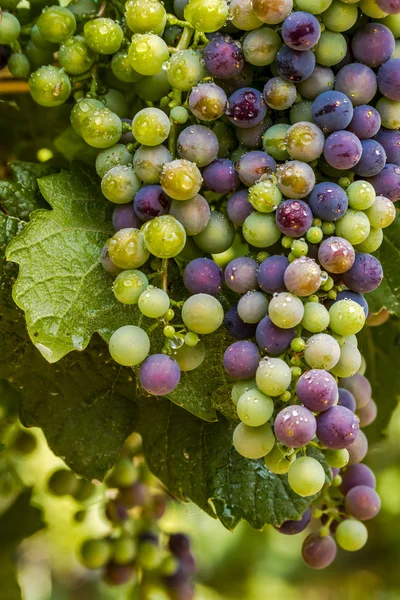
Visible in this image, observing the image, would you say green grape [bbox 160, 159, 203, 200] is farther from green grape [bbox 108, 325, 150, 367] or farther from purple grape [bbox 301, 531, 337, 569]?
purple grape [bbox 301, 531, 337, 569]

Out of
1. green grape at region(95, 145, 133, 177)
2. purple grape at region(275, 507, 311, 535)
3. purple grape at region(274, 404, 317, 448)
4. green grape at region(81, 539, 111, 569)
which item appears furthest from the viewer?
green grape at region(81, 539, 111, 569)

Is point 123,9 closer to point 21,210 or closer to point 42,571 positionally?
point 21,210

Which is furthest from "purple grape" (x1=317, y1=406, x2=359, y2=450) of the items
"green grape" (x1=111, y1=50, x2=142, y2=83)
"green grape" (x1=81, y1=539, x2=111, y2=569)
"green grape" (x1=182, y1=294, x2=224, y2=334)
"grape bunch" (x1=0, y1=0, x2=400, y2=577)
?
"green grape" (x1=81, y1=539, x2=111, y2=569)

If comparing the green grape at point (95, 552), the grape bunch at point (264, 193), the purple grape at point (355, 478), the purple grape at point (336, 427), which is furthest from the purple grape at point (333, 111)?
the green grape at point (95, 552)

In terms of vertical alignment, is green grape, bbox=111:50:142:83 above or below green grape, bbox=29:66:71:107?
above

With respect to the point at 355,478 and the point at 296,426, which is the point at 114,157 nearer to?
the point at 296,426

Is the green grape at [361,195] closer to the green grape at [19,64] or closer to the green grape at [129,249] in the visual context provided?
the green grape at [129,249]

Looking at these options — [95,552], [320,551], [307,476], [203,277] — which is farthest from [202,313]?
[95,552]
